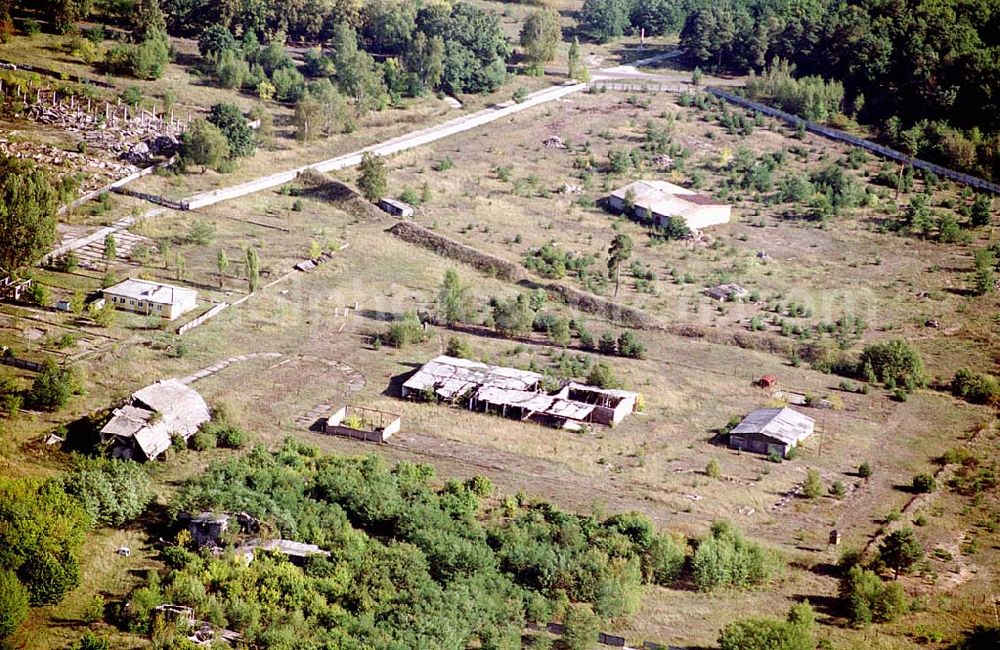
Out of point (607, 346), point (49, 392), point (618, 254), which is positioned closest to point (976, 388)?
point (607, 346)

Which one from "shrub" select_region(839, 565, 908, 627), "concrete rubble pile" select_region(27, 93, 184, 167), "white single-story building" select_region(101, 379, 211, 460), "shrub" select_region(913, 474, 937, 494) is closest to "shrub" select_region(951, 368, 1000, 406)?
"shrub" select_region(913, 474, 937, 494)

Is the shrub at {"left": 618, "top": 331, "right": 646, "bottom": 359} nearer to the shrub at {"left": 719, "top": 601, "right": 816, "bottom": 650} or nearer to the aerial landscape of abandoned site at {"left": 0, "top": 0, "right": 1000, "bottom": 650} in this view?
the aerial landscape of abandoned site at {"left": 0, "top": 0, "right": 1000, "bottom": 650}

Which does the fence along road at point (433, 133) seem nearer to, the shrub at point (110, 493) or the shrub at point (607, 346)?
the shrub at point (607, 346)

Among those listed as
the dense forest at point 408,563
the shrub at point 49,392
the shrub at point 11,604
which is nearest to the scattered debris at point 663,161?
the dense forest at point 408,563

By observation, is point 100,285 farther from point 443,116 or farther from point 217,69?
point 443,116

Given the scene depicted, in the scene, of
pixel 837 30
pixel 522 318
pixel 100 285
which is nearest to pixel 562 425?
pixel 522 318

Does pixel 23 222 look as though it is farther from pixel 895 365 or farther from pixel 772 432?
pixel 895 365

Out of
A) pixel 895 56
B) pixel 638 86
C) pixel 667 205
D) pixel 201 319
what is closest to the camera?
pixel 201 319
